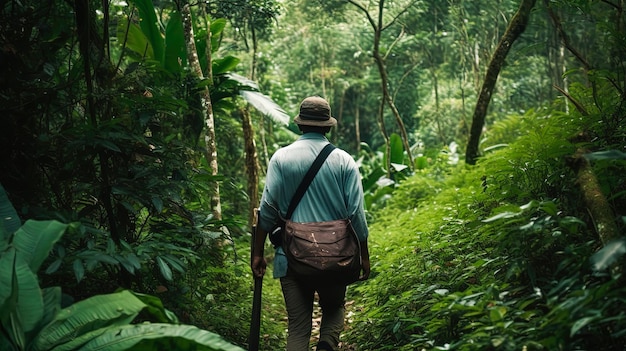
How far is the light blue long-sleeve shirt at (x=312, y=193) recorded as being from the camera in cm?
442

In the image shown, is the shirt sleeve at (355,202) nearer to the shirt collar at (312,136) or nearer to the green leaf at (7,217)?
the shirt collar at (312,136)

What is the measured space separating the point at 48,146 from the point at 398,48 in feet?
75.7

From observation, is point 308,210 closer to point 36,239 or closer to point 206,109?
point 36,239

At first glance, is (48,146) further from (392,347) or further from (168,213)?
(392,347)

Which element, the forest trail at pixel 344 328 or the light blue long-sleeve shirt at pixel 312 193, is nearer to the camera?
the light blue long-sleeve shirt at pixel 312 193

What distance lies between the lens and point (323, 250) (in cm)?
420

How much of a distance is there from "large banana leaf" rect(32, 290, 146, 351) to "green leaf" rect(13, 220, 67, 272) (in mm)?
290

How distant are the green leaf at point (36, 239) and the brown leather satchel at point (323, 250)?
153cm

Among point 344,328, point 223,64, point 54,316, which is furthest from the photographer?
point 223,64

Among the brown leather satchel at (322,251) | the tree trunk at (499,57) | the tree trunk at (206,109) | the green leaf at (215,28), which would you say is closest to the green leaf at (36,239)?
the brown leather satchel at (322,251)

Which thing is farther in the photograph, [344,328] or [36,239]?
[344,328]

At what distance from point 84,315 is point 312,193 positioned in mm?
1721

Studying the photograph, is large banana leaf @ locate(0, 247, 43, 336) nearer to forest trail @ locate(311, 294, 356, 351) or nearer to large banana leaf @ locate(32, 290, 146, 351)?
large banana leaf @ locate(32, 290, 146, 351)

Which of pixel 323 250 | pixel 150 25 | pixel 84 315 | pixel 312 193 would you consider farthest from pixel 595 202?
pixel 150 25
